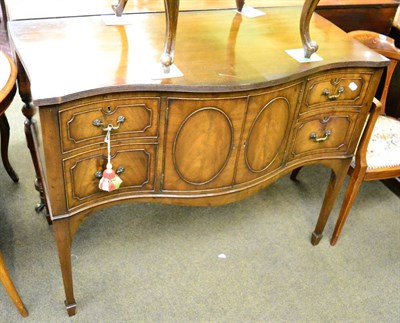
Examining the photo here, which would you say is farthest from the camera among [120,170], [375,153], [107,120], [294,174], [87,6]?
[294,174]

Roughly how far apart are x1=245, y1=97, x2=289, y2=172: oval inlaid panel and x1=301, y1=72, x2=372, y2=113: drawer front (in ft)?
0.35

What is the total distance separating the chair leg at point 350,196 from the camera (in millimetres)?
1788

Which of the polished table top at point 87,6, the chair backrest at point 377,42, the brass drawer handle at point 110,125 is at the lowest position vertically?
the brass drawer handle at point 110,125

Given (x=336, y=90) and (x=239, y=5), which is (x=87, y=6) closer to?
(x=239, y=5)

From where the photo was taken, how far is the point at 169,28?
47.8 inches

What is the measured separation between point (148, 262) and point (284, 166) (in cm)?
68

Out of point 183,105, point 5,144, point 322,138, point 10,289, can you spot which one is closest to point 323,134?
point 322,138

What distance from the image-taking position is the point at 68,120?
3.70ft

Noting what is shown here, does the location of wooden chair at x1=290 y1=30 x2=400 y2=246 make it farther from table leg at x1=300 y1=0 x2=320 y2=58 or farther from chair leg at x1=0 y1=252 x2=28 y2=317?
chair leg at x1=0 y1=252 x2=28 y2=317

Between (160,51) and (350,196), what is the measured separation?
3.37ft

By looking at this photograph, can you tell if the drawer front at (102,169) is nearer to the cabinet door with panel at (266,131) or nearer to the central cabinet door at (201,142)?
the central cabinet door at (201,142)

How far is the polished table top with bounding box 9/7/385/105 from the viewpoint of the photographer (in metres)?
1.16

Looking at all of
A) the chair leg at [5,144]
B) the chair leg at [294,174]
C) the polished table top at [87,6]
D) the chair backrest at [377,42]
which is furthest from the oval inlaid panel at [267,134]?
the chair leg at [5,144]

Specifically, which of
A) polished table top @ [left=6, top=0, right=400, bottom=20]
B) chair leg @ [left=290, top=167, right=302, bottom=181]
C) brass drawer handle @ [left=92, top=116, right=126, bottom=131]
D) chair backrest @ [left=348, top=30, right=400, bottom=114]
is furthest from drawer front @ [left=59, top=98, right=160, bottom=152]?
chair leg @ [left=290, top=167, right=302, bottom=181]
